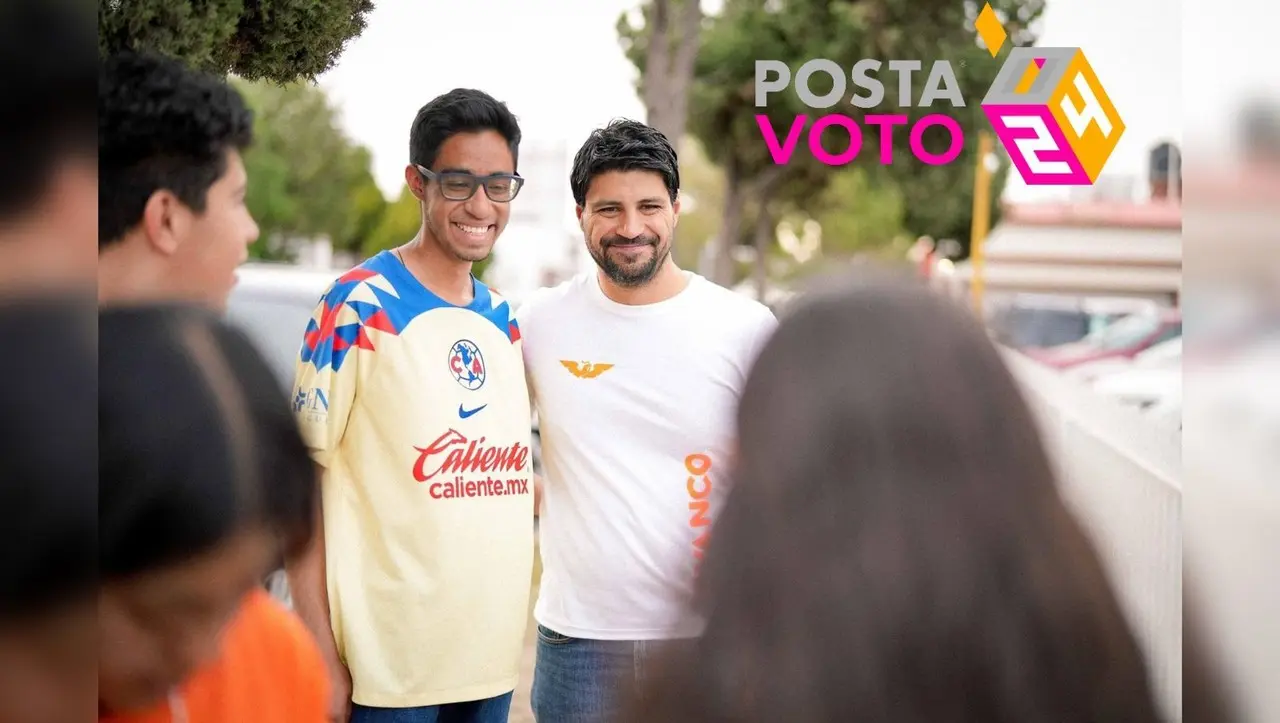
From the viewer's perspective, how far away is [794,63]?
9.29 feet

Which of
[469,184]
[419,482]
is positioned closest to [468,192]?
[469,184]

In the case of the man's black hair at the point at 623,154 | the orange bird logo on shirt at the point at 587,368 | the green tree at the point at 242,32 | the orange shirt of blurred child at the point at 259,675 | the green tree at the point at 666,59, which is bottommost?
the orange shirt of blurred child at the point at 259,675

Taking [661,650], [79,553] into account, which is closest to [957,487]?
[661,650]

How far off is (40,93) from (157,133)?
266 millimetres

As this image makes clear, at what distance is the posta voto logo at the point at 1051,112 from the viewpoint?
2447mm

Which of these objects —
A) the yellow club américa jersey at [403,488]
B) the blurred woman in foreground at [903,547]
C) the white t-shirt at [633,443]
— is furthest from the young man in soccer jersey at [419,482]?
the blurred woman in foreground at [903,547]

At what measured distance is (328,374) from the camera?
6.98 feet

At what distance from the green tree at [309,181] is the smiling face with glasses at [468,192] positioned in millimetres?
990

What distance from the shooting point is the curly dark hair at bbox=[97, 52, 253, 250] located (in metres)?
1.83

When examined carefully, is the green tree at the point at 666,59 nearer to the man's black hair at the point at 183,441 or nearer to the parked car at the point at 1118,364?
the man's black hair at the point at 183,441

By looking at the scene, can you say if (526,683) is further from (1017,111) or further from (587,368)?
(1017,111)

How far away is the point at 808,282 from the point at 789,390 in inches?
5.8

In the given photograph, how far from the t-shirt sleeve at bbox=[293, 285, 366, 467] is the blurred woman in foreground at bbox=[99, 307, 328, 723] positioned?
12.4 inches

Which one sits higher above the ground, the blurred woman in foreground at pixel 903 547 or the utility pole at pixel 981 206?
the utility pole at pixel 981 206
